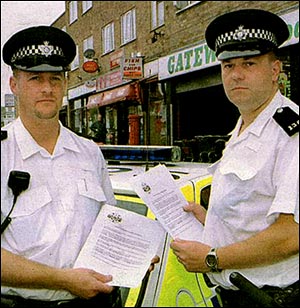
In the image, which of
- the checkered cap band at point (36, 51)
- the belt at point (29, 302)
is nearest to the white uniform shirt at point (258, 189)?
the belt at point (29, 302)

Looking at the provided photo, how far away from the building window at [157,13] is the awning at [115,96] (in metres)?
0.15

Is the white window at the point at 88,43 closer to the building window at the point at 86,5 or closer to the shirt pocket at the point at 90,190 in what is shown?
the building window at the point at 86,5

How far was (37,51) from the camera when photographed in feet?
4.22

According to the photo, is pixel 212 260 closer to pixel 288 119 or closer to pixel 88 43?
pixel 288 119

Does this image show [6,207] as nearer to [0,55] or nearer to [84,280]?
A: [84,280]

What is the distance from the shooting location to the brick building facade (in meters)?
1.36

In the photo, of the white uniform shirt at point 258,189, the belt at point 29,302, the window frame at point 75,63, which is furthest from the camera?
the window frame at point 75,63

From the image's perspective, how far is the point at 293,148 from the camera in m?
1.18

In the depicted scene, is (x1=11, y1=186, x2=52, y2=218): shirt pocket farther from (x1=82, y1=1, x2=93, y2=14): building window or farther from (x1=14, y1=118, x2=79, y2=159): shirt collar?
(x1=82, y1=1, x2=93, y2=14): building window

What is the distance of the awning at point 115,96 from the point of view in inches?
53.6

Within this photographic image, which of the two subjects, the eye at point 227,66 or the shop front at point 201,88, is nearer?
the eye at point 227,66

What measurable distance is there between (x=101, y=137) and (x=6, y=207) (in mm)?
341

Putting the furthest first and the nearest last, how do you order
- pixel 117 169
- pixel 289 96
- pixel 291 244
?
pixel 117 169 → pixel 289 96 → pixel 291 244

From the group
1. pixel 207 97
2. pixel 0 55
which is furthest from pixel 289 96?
pixel 0 55
